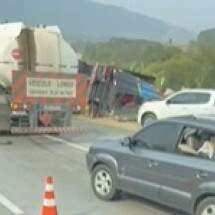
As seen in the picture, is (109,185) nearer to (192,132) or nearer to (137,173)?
(137,173)

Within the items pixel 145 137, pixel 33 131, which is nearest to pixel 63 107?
pixel 33 131

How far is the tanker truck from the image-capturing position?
19.1 meters

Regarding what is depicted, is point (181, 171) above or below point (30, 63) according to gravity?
below

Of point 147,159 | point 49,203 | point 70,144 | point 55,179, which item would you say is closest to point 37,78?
point 70,144

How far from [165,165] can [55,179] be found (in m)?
3.80

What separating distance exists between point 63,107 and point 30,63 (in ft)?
5.54

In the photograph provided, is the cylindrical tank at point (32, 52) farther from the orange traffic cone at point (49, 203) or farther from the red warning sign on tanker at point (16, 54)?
the orange traffic cone at point (49, 203)

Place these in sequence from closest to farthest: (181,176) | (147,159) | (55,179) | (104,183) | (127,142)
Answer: (181,176), (147,159), (127,142), (104,183), (55,179)

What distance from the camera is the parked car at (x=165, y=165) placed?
9.41 m

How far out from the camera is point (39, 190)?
478 inches

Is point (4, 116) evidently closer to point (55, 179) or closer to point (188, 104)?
point (55, 179)

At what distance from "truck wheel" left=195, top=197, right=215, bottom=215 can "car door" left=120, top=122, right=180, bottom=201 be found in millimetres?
891

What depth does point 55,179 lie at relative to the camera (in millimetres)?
13320

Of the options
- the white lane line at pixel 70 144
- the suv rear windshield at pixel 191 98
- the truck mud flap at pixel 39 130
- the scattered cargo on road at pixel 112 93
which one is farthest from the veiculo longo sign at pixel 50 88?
the scattered cargo on road at pixel 112 93
